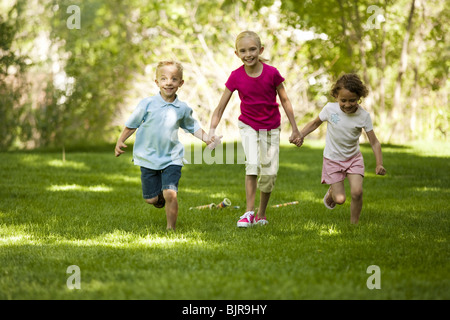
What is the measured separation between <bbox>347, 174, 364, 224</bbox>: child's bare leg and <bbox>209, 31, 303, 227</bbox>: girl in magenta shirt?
57 cm

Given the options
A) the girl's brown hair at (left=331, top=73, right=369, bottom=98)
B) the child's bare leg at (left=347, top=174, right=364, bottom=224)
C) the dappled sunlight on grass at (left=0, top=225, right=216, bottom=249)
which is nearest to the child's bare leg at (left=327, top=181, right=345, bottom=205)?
the child's bare leg at (left=347, top=174, right=364, bottom=224)

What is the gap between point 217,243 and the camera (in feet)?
13.9

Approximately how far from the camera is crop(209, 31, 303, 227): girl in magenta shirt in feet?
16.2

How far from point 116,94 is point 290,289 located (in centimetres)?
1096

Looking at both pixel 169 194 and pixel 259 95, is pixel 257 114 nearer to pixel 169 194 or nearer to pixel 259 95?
pixel 259 95

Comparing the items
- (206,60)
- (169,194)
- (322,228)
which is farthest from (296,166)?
(206,60)

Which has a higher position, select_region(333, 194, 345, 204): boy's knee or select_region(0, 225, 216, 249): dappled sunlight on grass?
select_region(333, 194, 345, 204): boy's knee


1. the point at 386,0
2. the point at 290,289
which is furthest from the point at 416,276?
the point at 386,0

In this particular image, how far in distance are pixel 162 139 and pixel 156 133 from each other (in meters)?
0.07

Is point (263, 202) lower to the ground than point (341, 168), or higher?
lower

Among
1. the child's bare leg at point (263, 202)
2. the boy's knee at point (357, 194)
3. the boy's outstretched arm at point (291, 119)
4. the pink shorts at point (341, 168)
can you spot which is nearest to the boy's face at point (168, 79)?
the boy's outstretched arm at point (291, 119)

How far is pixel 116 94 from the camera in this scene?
13.4 m

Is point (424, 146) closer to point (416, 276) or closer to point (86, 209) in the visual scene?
point (86, 209)

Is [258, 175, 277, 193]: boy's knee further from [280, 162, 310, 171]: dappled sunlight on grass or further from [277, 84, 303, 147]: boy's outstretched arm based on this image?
[280, 162, 310, 171]: dappled sunlight on grass
